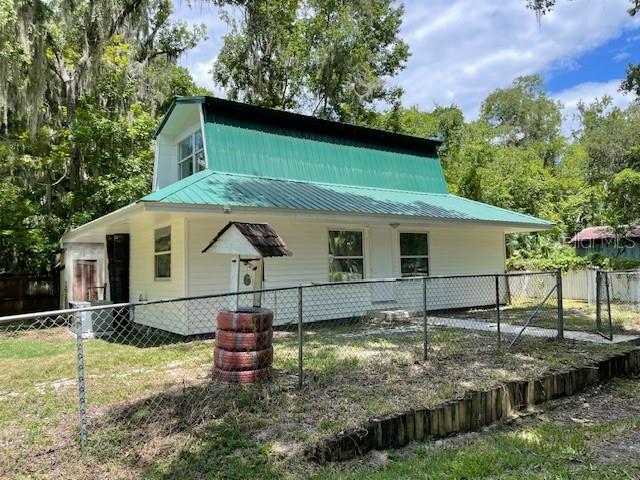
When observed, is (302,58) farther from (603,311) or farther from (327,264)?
(603,311)

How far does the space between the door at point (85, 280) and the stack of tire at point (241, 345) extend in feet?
31.5

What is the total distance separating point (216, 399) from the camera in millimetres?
4633

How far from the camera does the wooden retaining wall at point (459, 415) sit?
12.6 ft

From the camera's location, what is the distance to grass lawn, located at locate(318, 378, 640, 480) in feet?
11.3

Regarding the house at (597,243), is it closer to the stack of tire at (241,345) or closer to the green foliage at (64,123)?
the green foliage at (64,123)

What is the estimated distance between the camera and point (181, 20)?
2348 cm

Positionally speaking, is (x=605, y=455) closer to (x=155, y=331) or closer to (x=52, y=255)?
(x=155, y=331)

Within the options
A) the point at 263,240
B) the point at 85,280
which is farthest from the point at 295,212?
the point at 85,280

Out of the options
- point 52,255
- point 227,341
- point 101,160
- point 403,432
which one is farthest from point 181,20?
point 403,432

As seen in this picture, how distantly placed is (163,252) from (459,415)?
25.4 feet

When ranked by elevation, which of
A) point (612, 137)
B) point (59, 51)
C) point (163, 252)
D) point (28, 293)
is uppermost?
point (612, 137)

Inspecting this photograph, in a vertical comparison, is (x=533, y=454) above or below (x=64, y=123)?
below

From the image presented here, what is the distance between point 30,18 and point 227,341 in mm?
12905

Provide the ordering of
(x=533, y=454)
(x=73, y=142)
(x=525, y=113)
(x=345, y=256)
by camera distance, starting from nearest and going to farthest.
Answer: (x=533, y=454) < (x=345, y=256) < (x=73, y=142) < (x=525, y=113)
